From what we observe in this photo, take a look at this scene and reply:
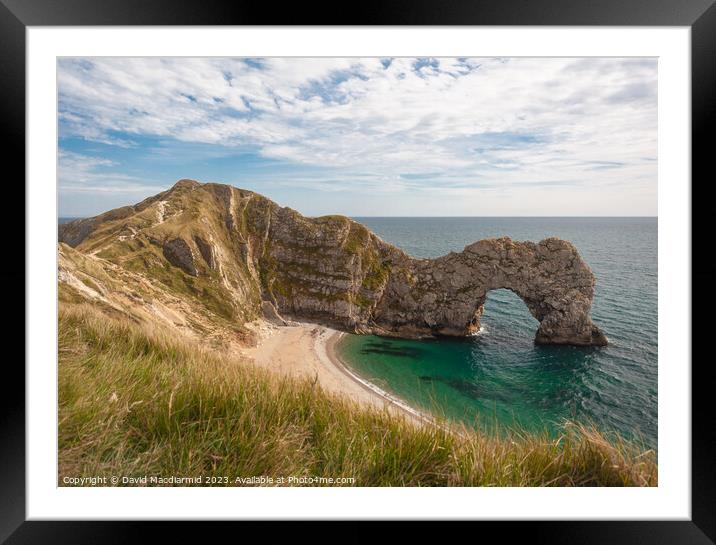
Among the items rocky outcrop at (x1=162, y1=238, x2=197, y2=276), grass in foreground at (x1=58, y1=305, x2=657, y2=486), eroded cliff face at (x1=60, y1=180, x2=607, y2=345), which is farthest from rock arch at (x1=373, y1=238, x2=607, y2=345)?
grass in foreground at (x1=58, y1=305, x2=657, y2=486)

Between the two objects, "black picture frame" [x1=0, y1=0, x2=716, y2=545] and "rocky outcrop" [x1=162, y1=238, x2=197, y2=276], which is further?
"rocky outcrop" [x1=162, y1=238, x2=197, y2=276]

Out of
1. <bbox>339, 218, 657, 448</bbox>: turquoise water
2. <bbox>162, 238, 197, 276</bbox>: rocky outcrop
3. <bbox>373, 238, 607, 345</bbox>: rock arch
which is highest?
<bbox>162, 238, 197, 276</bbox>: rocky outcrop

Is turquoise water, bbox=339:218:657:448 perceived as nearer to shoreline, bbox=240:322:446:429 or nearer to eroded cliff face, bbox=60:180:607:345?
shoreline, bbox=240:322:446:429

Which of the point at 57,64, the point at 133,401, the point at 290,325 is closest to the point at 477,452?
the point at 133,401

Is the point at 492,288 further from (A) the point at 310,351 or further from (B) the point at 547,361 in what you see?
(A) the point at 310,351

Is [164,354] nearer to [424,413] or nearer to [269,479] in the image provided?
[269,479]
